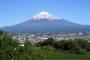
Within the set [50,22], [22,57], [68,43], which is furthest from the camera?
[50,22]

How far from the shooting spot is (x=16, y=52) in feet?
38.6

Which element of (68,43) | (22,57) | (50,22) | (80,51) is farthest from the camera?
(50,22)

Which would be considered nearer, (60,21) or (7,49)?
(7,49)

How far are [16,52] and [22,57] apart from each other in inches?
37.0

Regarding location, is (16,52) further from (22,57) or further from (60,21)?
(60,21)

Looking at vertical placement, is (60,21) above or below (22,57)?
above

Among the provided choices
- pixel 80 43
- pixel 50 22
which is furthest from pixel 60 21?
pixel 80 43

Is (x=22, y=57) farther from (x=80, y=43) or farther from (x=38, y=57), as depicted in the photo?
(x=80, y=43)

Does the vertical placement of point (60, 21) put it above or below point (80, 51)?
above

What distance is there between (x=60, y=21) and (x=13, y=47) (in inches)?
5690

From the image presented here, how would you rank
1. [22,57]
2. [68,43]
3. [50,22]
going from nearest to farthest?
[22,57] → [68,43] → [50,22]

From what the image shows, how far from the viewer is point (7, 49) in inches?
456

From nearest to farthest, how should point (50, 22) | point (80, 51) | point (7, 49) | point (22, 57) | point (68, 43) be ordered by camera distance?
point (7, 49)
point (22, 57)
point (80, 51)
point (68, 43)
point (50, 22)

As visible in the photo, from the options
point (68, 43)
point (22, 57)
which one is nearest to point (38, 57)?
point (22, 57)
